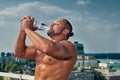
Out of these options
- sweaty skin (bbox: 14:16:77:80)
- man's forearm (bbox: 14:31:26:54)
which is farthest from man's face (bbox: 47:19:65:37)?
man's forearm (bbox: 14:31:26:54)

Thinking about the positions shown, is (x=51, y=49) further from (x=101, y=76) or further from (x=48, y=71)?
(x=101, y=76)

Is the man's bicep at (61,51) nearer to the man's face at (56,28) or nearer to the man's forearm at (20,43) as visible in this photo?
the man's face at (56,28)

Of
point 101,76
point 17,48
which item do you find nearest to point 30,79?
point 17,48

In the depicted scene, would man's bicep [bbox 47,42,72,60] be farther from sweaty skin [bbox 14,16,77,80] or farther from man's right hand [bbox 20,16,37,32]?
man's right hand [bbox 20,16,37,32]

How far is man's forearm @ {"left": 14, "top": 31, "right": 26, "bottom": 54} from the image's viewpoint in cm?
181

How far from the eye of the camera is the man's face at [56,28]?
5.86 feet

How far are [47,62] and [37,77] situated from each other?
8cm

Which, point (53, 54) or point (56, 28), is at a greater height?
point (56, 28)

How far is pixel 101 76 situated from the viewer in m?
37.9

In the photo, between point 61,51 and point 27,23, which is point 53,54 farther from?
point 27,23

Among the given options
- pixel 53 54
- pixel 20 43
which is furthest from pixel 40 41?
pixel 20 43

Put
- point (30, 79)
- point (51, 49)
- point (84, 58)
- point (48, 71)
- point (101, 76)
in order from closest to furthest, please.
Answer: point (51, 49), point (48, 71), point (30, 79), point (101, 76), point (84, 58)

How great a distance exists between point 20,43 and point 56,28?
17cm

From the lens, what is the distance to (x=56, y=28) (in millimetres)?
1796
